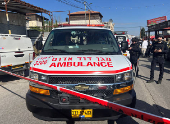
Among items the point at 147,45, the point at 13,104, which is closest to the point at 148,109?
the point at 13,104

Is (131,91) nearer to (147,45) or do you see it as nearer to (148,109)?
(148,109)

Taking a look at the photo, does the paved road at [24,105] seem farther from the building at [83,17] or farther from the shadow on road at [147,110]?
the building at [83,17]

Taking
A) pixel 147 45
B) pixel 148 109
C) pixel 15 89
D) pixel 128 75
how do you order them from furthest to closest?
pixel 147 45, pixel 15 89, pixel 148 109, pixel 128 75

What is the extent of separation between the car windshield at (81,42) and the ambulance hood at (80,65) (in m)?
0.42

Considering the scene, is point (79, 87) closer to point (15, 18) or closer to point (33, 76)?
point (33, 76)

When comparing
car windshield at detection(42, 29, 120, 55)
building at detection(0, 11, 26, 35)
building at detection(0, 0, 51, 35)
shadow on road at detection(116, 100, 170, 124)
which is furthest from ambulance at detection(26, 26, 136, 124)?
building at detection(0, 11, 26, 35)

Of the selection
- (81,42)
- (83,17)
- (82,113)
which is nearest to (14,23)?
(81,42)

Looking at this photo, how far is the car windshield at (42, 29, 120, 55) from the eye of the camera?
12.1 ft

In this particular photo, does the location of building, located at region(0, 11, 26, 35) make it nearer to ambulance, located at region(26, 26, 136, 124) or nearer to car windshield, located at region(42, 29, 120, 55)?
car windshield, located at region(42, 29, 120, 55)

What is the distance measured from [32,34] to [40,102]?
20656mm

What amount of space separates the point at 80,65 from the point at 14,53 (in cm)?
489

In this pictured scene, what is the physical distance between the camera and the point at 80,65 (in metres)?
2.87

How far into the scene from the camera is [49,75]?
276cm

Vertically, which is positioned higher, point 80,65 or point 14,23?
point 14,23
